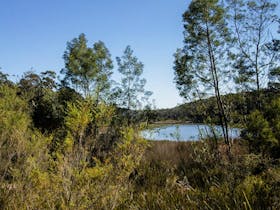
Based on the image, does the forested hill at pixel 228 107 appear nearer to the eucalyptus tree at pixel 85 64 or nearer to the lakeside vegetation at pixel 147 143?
the lakeside vegetation at pixel 147 143

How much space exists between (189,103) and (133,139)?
6.98m

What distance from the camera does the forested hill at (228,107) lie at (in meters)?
9.98

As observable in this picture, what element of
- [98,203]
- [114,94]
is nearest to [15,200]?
[98,203]

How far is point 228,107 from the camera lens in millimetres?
10047

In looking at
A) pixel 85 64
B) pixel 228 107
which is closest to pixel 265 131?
pixel 228 107

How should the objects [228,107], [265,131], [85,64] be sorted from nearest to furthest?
[265,131] → [228,107] → [85,64]

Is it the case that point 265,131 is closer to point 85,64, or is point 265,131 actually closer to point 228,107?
point 228,107

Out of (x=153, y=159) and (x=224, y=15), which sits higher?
(x=224, y=15)

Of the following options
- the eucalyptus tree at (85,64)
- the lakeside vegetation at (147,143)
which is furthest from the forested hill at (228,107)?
the eucalyptus tree at (85,64)

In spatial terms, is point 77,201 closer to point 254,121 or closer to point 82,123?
point 82,123

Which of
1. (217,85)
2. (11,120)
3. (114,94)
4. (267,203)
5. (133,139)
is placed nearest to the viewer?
(267,203)

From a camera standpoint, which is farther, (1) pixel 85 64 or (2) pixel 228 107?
(1) pixel 85 64

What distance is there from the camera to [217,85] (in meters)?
10.3

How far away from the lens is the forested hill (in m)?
9.98
